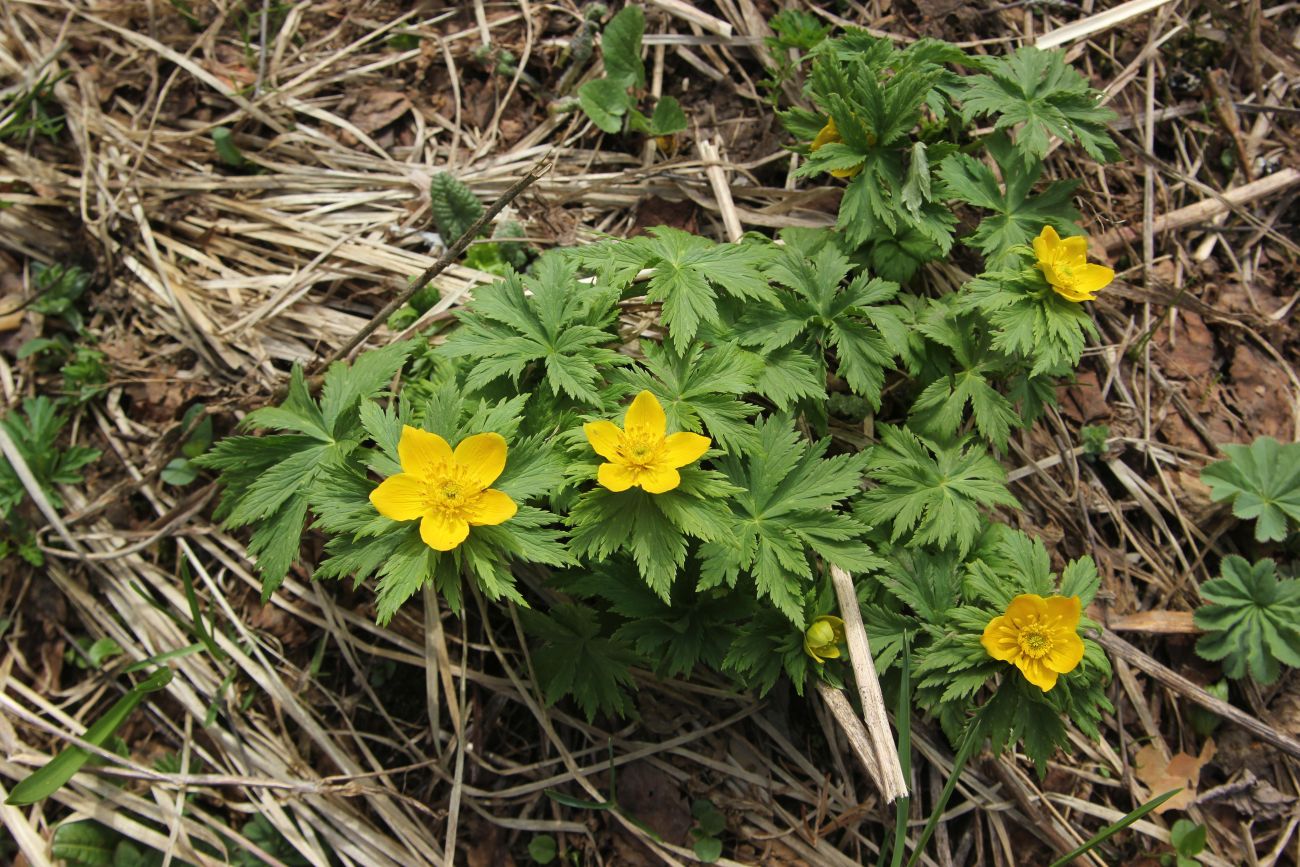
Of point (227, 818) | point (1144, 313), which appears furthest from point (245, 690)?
point (1144, 313)

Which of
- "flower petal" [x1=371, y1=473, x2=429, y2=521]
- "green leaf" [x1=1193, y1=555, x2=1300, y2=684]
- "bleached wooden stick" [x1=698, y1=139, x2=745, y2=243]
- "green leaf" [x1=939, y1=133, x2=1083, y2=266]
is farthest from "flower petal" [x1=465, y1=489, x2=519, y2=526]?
"green leaf" [x1=1193, y1=555, x2=1300, y2=684]

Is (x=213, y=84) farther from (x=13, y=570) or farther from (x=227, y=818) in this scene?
(x=227, y=818)

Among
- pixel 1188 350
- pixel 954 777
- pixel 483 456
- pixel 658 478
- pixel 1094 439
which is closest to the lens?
pixel 658 478

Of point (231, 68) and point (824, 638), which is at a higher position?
point (231, 68)

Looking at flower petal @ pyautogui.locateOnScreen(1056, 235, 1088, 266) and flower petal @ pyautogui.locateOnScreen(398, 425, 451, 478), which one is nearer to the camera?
flower petal @ pyautogui.locateOnScreen(398, 425, 451, 478)

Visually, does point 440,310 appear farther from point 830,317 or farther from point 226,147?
point 830,317

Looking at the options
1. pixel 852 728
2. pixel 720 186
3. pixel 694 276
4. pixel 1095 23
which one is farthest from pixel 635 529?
pixel 1095 23

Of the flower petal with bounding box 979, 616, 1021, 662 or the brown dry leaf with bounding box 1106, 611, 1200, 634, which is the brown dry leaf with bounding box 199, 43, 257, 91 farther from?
the brown dry leaf with bounding box 1106, 611, 1200, 634
